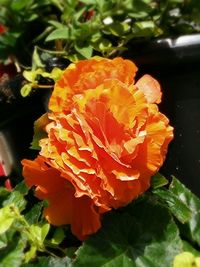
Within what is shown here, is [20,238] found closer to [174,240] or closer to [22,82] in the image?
[174,240]

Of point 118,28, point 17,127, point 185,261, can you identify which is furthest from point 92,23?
point 185,261

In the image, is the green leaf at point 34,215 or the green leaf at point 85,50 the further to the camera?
the green leaf at point 85,50

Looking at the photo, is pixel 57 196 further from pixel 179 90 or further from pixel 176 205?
pixel 179 90

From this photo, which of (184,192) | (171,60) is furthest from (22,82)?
(184,192)

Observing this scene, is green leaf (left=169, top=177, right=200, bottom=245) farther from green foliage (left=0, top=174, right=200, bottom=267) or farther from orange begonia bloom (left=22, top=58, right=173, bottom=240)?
orange begonia bloom (left=22, top=58, right=173, bottom=240)

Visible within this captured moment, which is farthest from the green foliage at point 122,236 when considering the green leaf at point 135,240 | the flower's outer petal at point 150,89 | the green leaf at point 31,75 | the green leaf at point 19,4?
the green leaf at point 19,4

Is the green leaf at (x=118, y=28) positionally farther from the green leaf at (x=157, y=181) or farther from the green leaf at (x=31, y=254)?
the green leaf at (x=31, y=254)
